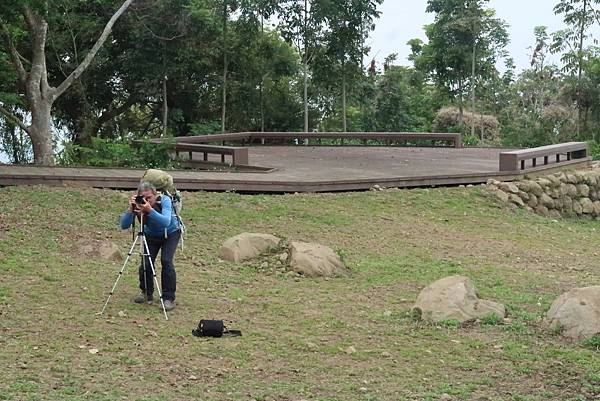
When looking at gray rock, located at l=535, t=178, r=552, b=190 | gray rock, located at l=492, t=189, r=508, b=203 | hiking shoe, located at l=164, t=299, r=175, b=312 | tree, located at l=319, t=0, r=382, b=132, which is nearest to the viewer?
hiking shoe, located at l=164, t=299, r=175, b=312

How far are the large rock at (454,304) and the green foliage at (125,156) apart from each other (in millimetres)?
9849

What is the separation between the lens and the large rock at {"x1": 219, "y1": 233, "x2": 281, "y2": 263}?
9.97m

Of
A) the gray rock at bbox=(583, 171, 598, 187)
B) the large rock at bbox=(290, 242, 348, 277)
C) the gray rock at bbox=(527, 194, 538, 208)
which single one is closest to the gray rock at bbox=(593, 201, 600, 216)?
the gray rock at bbox=(583, 171, 598, 187)

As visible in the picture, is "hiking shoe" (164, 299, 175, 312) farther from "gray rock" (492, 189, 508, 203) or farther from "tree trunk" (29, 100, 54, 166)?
"tree trunk" (29, 100, 54, 166)

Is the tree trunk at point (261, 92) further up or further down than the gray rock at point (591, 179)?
further up

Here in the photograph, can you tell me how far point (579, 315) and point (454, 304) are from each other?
42.3 inches

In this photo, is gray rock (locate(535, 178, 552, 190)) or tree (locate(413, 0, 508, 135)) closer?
gray rock (locate(535, 178, 552, 190))

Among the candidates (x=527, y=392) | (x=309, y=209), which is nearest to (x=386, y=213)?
(x=309, y=209)

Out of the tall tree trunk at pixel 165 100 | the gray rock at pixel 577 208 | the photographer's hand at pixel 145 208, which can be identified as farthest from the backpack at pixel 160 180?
the tall tree trunk at pixel 165 100

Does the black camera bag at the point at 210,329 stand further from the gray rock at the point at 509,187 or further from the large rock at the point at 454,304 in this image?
the gray rock at the point at 509,187

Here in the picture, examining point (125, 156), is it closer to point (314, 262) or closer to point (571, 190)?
point (314, 262)

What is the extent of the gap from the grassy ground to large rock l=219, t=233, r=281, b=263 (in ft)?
0.75

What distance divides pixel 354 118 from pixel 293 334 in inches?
891

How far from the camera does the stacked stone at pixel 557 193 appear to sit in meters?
15.3
